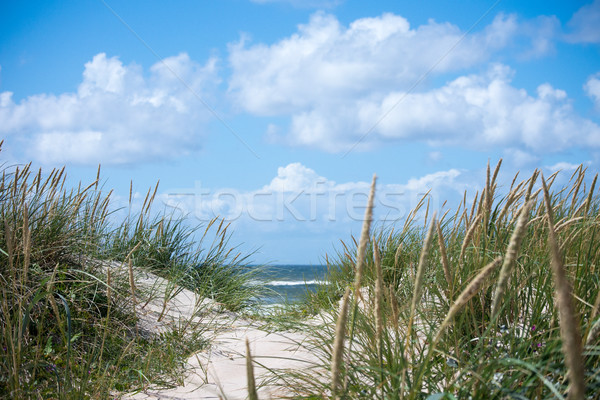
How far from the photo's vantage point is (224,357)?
361 centimetres

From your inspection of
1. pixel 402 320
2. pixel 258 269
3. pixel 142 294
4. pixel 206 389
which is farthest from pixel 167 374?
pixel 258 269

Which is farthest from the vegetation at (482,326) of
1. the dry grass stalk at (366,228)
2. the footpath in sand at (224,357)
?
the footpath in sand at (224,357)

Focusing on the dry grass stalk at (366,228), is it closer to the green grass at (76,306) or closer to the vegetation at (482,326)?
the vegetation at (482,326)

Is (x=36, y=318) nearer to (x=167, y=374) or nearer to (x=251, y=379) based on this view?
(x=167, y=374)

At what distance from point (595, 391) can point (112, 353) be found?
311 cm

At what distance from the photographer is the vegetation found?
3.58ft

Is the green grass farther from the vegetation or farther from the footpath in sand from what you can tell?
the vegetation

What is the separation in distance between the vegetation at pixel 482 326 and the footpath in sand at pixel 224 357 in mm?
322

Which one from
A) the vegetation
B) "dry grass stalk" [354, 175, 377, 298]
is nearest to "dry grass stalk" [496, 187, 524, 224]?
the vegetation

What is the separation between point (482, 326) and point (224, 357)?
2.16 meters

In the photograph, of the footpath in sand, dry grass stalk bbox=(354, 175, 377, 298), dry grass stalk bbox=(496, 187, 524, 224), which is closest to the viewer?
dry grass stalk bbox=(354, 175, 377, 298)

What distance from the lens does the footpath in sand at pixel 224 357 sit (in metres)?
2.67

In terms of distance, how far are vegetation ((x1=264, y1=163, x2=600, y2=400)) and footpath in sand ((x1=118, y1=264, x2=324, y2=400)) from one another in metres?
0.32

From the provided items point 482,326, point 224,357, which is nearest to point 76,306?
point 224,357
